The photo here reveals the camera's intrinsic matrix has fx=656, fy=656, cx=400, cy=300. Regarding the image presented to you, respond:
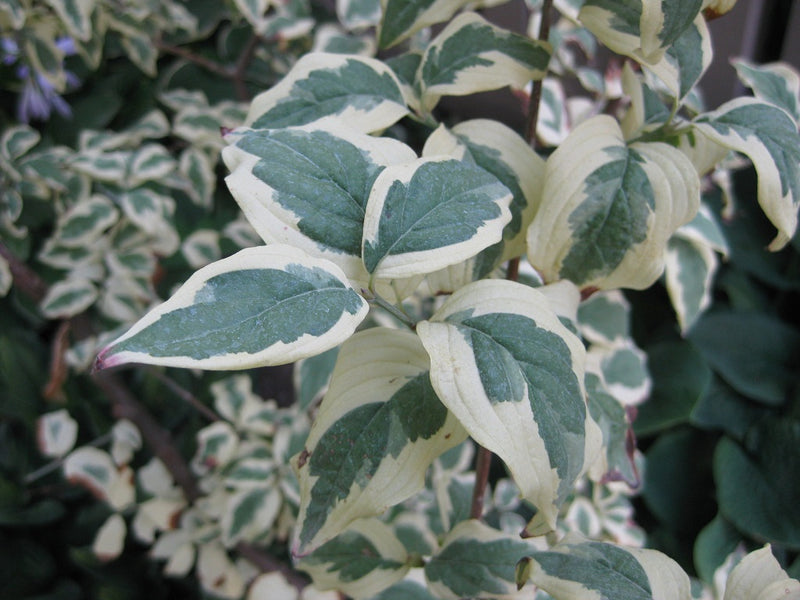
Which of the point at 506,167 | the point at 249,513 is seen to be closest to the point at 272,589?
the point at 249,513

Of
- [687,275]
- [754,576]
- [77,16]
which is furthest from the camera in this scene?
[77,16]

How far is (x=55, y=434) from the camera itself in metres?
1.13

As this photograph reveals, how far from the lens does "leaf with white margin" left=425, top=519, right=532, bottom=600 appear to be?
0.56 metres

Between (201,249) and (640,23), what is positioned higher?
(640,23)

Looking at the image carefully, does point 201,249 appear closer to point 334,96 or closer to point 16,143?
point 16,143

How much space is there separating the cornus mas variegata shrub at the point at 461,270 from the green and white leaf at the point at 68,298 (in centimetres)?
70

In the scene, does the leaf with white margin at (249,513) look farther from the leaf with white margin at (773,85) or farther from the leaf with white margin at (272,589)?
the leaf with white margin at (773,85)

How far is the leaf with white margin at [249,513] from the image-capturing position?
1005mm

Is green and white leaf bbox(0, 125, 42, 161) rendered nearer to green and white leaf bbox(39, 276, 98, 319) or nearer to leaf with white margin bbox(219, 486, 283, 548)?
green and white leaf bbox(39, 276, 98, 319)

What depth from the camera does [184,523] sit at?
3.81ft

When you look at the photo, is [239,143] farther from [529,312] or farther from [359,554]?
[359,554]

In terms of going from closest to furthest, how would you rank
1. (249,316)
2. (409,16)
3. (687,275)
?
(249,316) < (409,16) < (687,275)

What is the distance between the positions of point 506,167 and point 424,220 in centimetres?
14

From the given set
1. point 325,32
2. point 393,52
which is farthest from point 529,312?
point 393,52
